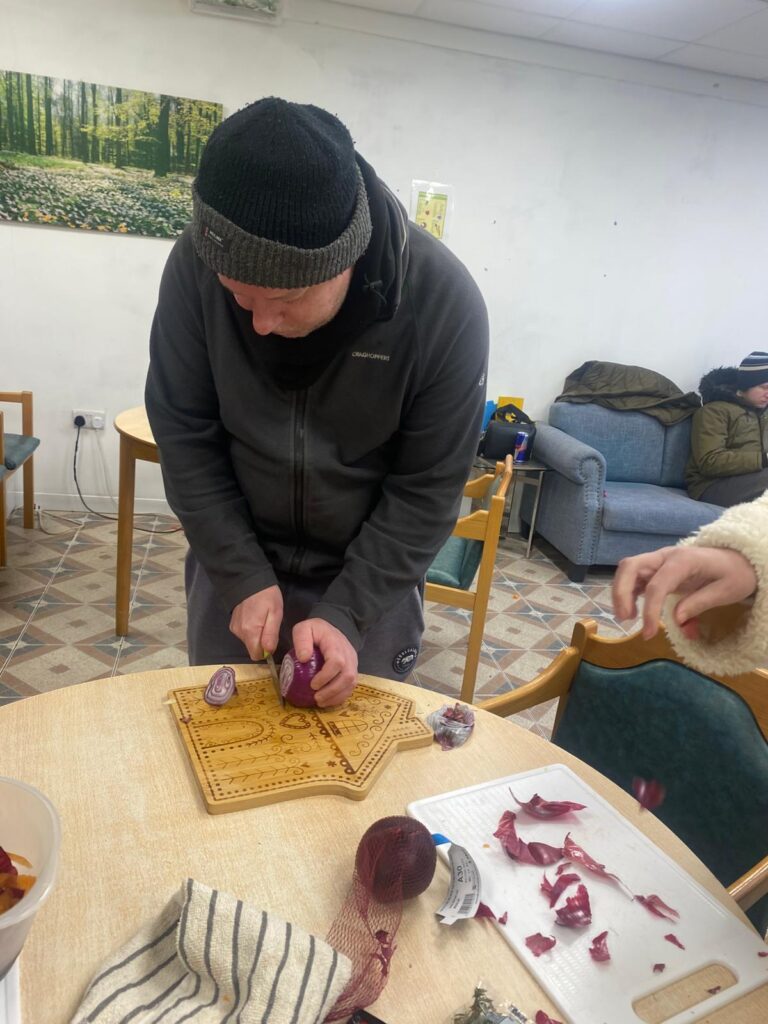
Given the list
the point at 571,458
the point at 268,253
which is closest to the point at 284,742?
the point at 268,253

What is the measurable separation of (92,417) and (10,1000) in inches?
135

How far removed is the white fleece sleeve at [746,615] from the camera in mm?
705

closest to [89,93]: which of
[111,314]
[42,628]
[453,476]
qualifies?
[111,314]

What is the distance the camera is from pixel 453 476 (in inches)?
44.5

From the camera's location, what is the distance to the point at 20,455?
2.94 meters

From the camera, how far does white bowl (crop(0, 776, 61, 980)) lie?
1.75ft

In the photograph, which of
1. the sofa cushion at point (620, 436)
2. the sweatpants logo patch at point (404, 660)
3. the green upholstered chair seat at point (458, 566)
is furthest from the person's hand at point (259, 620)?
the sofa cushion at point (620, 436)

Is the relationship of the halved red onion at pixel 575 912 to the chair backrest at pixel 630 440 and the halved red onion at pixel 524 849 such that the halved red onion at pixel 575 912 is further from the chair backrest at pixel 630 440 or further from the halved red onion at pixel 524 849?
the chair backrest at pixel 630 440

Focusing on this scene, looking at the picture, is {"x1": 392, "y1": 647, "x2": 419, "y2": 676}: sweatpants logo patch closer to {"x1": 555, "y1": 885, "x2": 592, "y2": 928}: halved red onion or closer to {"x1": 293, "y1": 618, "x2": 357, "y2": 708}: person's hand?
{"x1": 293, "y1": 618, "x2": 357, "y2": 708}: person's hand

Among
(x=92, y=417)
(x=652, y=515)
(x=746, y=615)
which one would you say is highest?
(x=746, y=615)

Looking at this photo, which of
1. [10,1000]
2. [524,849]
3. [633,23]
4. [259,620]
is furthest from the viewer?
[633,23]

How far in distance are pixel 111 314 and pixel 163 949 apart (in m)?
3.43

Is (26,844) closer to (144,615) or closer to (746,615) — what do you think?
(746,615)

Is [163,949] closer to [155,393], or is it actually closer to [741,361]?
[155,393]
